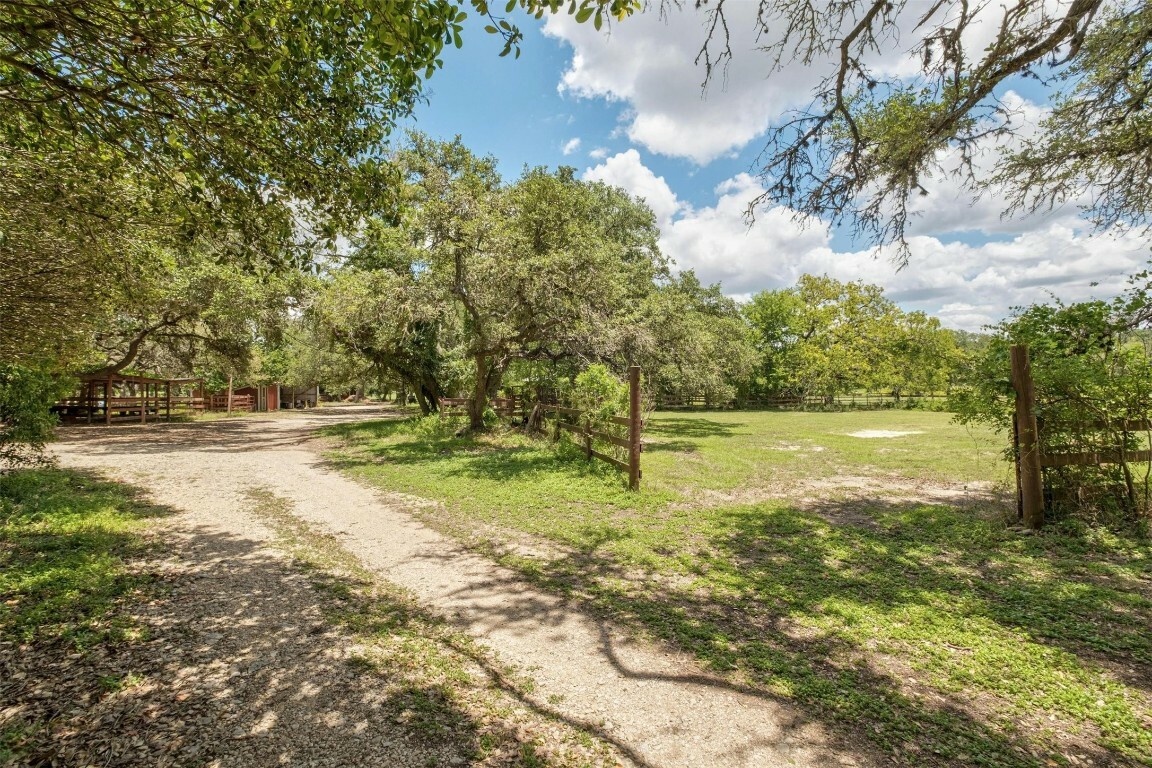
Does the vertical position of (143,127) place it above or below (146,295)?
above

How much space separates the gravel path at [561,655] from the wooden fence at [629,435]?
11.8ft

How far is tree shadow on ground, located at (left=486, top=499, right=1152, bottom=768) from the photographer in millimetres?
2654

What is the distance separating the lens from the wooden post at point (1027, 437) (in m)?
5.70

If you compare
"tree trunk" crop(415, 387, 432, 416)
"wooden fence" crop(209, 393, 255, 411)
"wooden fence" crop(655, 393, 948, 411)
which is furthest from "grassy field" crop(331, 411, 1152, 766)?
"wooden fence" crop(655, 393, 948, 411)

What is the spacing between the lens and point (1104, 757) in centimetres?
244

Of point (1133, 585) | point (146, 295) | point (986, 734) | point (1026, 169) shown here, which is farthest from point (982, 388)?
point (146, 295)

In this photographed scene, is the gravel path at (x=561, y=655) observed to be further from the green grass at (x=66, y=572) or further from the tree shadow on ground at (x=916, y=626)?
the green grass at (x=66, y=572)

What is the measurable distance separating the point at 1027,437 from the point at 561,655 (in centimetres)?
605

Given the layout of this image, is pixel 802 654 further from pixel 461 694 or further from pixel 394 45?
pixel 394 45

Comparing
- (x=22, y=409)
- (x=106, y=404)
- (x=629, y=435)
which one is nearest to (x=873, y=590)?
(x=629, y=435)

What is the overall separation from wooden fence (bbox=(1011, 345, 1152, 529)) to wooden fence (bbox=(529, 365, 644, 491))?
4.84m

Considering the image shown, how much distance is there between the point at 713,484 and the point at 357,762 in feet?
25.6

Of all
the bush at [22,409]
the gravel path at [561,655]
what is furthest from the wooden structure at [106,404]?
the gravel path at [561,655]

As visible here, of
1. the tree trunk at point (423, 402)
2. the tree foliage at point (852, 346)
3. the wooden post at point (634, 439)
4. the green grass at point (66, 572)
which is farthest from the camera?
the tree foliage at point (852, 346)
